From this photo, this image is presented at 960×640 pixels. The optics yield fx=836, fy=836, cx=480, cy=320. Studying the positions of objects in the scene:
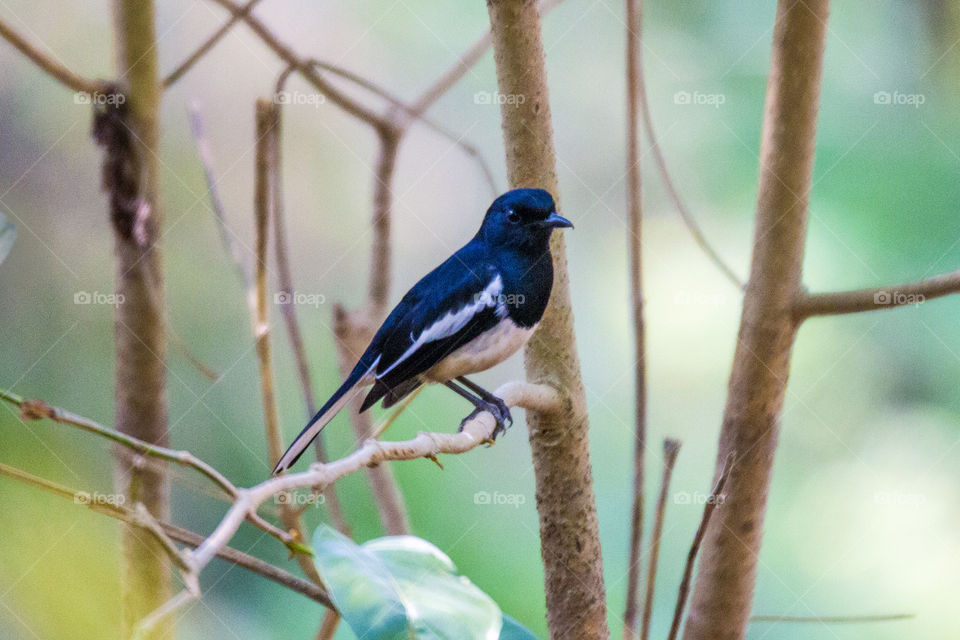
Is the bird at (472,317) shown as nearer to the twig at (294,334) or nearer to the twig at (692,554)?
the twig at (294,334)

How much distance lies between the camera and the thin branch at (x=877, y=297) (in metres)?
1.14

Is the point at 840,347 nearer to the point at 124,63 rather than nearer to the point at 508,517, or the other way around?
the point at 508,517

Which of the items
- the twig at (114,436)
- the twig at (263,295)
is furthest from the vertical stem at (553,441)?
the twig at (114,436)

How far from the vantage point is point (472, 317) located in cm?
141

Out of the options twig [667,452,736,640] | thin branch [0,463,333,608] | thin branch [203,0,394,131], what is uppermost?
thin branch [203,0,394,131]

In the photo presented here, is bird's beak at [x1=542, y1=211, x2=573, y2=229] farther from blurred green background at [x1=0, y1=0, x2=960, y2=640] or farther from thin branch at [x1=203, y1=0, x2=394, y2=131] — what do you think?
blurred green background at [x1=0, y1=0, x2=960, y2=640]

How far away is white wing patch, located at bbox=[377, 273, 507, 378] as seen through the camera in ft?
4.54

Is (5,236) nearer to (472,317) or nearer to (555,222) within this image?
(472,317)

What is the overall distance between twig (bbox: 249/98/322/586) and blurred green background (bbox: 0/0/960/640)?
418mm

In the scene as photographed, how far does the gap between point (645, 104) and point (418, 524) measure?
3.41ft

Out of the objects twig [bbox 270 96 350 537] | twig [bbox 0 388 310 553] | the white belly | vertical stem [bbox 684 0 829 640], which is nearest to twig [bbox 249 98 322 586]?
twig [bbox 270 96 350 537]

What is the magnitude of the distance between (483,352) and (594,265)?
2.40 feet

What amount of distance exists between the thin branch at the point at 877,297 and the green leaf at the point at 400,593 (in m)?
0.68

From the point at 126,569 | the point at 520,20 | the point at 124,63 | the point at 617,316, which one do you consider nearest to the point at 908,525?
the point at 617,316
